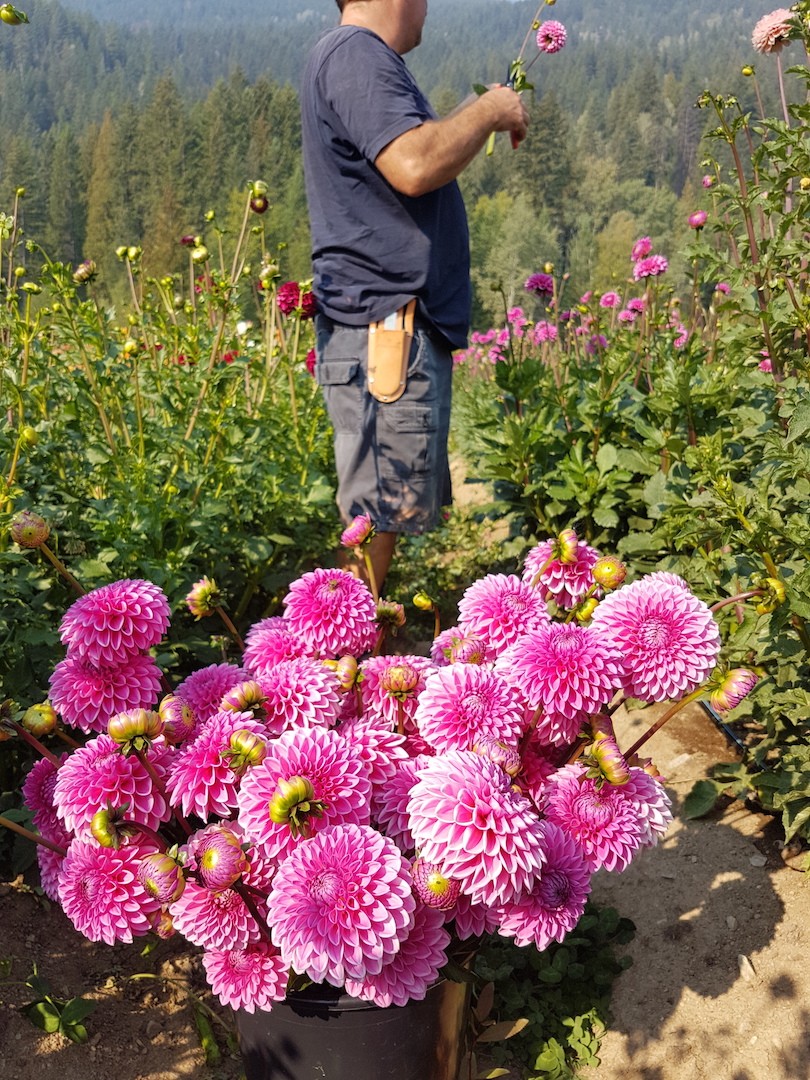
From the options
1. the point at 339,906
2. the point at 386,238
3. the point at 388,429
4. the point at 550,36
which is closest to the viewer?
the point at 339,906

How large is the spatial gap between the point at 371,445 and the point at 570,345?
1803 mm

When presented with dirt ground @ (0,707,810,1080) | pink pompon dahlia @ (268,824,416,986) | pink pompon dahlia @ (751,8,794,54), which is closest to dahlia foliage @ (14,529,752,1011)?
pink pompon dahlia @ (268,824,416,986)

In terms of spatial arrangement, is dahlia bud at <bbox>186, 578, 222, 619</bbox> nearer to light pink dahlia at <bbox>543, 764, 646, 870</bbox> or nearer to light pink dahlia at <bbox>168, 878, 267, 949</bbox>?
light pink dahlia at <bbox>168, 878, 267, 949</bbox>

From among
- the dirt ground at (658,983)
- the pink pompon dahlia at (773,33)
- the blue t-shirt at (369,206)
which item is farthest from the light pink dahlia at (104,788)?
the pink pompon dahlia at (773,33)

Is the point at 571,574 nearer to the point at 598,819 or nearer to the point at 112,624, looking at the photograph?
the point at 598,819

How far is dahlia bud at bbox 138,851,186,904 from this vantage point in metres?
1.04

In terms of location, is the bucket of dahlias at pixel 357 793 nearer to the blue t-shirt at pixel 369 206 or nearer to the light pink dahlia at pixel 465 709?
the light pink dahlia at pixel 465 709

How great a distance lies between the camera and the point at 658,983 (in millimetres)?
1780

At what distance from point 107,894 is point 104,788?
0.43 feet

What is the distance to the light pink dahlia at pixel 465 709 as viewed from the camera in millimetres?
1136

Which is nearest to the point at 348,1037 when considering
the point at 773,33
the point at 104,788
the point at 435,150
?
the point at 104,788

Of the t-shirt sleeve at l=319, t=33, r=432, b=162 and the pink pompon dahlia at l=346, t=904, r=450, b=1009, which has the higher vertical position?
the t-shirt sleeve at l=319, t=33, r=432, b=162

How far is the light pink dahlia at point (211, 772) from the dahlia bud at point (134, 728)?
0.09 meters

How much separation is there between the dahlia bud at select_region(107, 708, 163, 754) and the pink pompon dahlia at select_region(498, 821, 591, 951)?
46 cm
